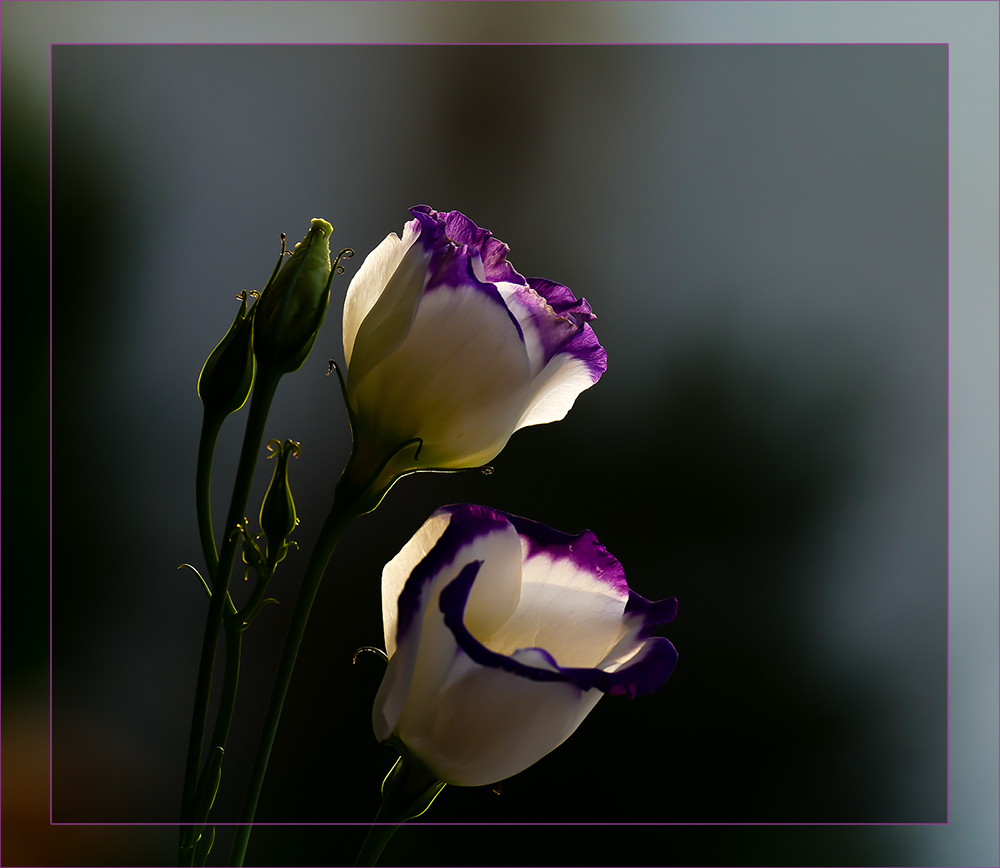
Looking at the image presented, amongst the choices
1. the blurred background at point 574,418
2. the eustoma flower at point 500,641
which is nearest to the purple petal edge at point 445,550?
the eustoma flower at point 500,641

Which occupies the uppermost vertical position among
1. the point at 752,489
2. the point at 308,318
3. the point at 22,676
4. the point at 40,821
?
the point at 308,318

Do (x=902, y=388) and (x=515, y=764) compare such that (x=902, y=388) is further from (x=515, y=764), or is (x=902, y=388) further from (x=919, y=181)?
(x=515, y=764)

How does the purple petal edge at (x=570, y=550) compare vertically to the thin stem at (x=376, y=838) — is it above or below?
above

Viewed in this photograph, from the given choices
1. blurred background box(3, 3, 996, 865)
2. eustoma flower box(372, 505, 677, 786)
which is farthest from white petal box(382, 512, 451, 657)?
blurred background box(3, 3, 996, 865)

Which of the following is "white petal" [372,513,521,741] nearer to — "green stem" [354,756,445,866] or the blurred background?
"green stem" [354,756,445,866]

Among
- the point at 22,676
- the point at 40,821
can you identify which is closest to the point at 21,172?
the point at 22,676

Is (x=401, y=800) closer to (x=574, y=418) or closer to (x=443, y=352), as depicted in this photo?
(x=443, y=352)

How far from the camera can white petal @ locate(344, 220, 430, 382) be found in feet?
0.63

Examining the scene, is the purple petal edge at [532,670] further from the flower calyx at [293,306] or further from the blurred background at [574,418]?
the blurred background at [574,418]

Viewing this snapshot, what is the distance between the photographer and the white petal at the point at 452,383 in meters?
0.19

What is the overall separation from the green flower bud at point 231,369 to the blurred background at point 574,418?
2.14ft

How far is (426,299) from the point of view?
0.63 ft

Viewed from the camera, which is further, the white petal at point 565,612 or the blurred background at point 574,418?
the blurred background at point 574,418

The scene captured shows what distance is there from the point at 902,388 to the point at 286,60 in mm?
793
